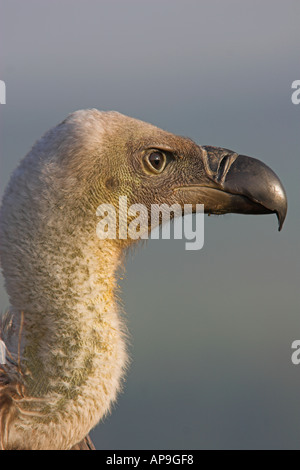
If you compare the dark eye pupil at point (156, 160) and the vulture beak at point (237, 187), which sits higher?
the dark eye pupil at point (156, 160)

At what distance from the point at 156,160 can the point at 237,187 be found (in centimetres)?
55

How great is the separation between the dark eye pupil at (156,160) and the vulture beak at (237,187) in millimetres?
A: 210

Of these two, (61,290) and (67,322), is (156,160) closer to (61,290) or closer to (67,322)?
(61,290)

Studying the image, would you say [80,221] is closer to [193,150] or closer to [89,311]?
[89,311]

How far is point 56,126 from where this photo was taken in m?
3.99

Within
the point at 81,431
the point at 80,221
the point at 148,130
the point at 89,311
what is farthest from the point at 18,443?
the point at 148,130

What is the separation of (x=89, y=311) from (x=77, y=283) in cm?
17

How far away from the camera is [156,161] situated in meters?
4.40

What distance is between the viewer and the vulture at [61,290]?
11.9ft

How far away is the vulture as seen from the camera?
3.64 m

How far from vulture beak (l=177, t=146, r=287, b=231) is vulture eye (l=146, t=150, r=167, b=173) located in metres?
0.20

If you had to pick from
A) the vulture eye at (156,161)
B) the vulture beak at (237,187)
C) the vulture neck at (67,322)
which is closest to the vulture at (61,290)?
the vulture neck at (67,322)

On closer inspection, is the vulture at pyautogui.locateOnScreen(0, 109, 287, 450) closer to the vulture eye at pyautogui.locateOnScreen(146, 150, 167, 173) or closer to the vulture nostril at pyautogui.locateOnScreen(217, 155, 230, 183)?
the vulture eye at pyautogui.locateOnScreen(146, 150, 167, 173)

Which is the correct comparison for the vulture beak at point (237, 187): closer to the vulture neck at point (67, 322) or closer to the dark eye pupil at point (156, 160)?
the dark eye pupil at point (156, 160)
